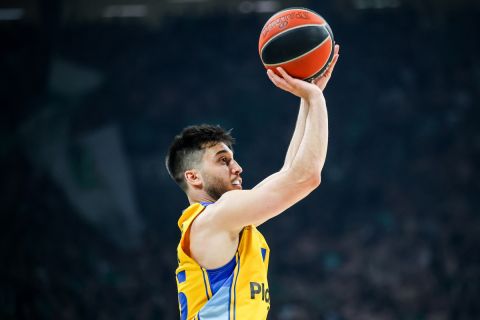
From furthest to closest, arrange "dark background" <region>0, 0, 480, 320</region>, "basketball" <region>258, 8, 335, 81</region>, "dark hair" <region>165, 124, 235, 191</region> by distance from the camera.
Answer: "dark background" <region>0, 0, 480, 320</region>, "dark hair" <region>165, 124, 235, 191</region>, "basketball" <region>258, 8, 335, 81</region>

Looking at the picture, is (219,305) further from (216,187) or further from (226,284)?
(216,187)

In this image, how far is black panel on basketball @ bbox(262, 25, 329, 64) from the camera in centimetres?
312

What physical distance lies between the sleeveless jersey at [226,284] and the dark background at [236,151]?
600cm

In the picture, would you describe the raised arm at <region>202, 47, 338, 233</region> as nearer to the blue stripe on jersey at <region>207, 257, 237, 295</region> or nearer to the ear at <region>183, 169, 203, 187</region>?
the blue stripe on jersey at <region>207, 257, 237, 295</region>

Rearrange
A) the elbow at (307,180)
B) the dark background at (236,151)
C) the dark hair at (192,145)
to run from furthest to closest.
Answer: the dark background at (236,151)
the dark hair at (192,145)
the elbow at (307,180)

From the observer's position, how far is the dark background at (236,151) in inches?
358

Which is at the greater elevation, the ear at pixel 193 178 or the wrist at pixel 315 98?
the wrist at pixel 315 98

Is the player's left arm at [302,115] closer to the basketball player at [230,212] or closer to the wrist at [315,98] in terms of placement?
the basketball player at [230,212]

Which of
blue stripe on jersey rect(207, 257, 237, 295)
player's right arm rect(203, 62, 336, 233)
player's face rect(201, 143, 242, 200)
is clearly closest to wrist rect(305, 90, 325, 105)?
player's right arm rect(203, 62, 336, 233)

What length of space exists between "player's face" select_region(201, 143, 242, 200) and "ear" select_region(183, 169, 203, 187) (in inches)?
1.0

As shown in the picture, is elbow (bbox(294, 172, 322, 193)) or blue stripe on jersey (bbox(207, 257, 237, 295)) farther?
blue stripe on jersey (bbox(207, 257, 237, 295))

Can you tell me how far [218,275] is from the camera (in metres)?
2.97

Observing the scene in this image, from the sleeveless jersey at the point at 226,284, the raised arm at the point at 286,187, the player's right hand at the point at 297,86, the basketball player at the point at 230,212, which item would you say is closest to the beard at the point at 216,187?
the basketball player at the point at 230,212

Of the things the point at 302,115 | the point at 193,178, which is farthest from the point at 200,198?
the point at 302,115
